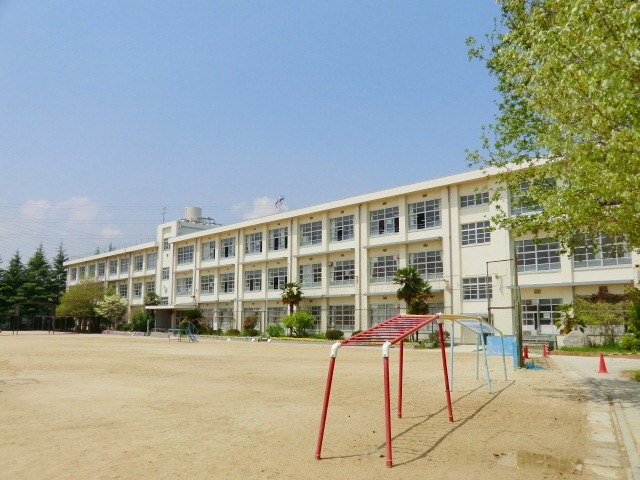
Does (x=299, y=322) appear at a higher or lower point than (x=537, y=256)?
lower

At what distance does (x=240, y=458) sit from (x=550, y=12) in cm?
1129

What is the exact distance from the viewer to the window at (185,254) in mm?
65050

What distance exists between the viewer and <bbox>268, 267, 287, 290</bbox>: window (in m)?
52.3

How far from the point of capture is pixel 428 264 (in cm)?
4097

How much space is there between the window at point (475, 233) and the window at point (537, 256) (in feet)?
7.82

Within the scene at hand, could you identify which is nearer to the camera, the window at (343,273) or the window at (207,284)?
the window at (343,273)

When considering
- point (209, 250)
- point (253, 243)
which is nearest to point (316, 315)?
point (253, 243)

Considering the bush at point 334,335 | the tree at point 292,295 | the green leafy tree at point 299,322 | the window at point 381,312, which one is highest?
the tree at point 292,295

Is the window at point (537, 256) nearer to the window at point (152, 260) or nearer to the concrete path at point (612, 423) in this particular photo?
Answer: the concrete path at point (612, 423)

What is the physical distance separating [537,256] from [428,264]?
837 cm

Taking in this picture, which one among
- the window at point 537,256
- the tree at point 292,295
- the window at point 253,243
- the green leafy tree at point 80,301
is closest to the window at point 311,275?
the tree at point 292,295

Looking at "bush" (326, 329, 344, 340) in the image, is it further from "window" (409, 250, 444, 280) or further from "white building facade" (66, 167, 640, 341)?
"window" (409, 250, 444, 280)

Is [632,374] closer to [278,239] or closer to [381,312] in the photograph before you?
[381,312]

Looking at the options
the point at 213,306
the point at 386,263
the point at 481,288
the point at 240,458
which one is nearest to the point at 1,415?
the point at 240,458
